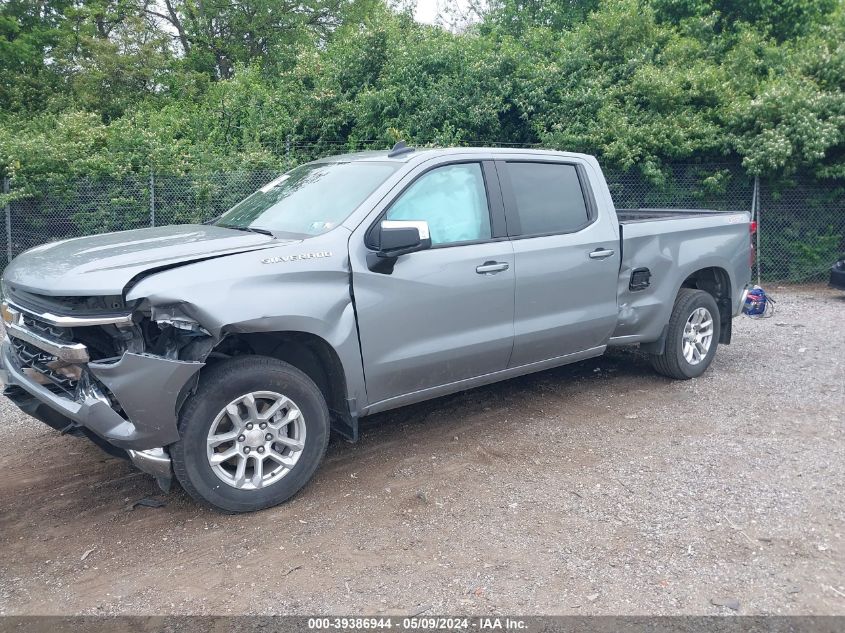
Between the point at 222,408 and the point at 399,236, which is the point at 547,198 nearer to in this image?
the point at 399,236

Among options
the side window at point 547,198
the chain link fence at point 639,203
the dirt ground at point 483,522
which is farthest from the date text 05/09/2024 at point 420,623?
the chain link fence at point 639,203

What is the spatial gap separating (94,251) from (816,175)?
11.4 m

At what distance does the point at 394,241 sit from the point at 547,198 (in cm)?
171

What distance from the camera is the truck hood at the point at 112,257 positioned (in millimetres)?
3736

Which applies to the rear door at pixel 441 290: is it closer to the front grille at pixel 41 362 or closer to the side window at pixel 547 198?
the side window at pixel 547 198

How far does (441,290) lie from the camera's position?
185 inches

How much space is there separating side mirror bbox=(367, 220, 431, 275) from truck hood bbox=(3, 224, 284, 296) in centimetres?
58

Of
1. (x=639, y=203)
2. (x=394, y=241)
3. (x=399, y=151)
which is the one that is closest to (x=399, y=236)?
(x=394, y=241)

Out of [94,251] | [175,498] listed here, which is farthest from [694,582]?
[94,251]

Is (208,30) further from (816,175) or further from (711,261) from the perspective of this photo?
(711,261)

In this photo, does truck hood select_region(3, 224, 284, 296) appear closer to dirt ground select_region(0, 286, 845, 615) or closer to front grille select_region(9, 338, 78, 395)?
front grille select_region(9, 338, 78, 395)

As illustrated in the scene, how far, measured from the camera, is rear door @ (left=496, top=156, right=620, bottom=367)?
17.2 feet

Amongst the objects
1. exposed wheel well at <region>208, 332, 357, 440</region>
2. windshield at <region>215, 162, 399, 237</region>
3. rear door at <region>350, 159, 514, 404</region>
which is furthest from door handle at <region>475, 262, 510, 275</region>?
exposed wheel well at <region>208, 332, 357, 440</region>

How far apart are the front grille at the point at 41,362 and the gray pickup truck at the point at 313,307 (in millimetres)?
13
